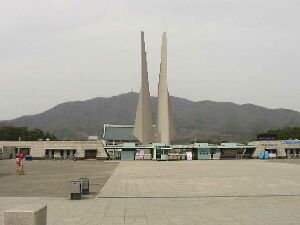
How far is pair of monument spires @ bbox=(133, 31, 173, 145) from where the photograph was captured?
235 ft

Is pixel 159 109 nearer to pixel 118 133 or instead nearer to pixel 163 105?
pixel 163 105

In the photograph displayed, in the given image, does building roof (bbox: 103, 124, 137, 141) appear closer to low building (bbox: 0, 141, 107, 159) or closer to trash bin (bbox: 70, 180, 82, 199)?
low building (bbox: 0, 141, 107, 159)

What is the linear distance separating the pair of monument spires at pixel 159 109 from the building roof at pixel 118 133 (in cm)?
6123

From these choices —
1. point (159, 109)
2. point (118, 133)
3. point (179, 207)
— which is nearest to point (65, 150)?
point (159, 109)

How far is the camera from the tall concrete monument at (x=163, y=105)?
71.2m

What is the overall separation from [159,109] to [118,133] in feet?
214

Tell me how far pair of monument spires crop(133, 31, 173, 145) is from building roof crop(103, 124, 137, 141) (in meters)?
61.2

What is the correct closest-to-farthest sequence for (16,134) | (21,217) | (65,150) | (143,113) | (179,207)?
(21,217)
(179,207)
(65,150)
(143,113)
(16,134)

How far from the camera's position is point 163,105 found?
7225cm

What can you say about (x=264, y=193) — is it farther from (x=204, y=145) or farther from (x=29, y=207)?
(x=204, y=145)

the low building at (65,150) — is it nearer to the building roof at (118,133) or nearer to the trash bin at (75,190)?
the trash bin at (75,190)

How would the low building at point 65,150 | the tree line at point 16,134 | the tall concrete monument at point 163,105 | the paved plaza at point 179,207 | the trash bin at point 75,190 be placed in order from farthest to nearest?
the tree line at point 16,134 → the tall concrete monument at point 163,105 → the low building at point 65,150 → the trash bin at point 75,190 → the paved plaza at point 179,207

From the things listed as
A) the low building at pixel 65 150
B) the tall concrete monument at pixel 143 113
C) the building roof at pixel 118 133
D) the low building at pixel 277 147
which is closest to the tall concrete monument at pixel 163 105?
the tall concrete monument at pixel 143 113

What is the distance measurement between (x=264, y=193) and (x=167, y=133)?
56.2 m
